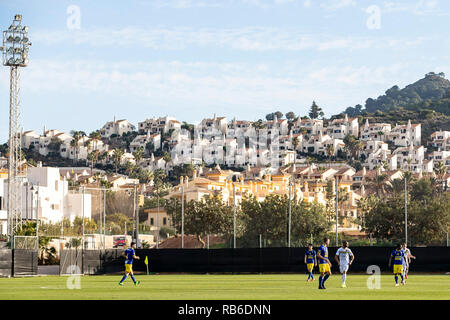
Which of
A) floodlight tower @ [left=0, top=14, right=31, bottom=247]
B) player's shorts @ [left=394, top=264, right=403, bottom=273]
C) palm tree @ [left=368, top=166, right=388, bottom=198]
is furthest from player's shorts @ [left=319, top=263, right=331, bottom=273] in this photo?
palm tree @ [left=368, top=166, right=388, bottom=198]

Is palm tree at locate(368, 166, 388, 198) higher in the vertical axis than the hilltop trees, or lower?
higher

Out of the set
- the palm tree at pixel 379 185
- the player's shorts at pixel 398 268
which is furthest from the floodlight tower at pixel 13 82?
the palm tree at pixel 379 185

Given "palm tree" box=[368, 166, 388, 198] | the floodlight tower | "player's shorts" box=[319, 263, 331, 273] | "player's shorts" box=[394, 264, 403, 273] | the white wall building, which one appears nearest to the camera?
"player's shorts" box=[319, 263, 331, 273]

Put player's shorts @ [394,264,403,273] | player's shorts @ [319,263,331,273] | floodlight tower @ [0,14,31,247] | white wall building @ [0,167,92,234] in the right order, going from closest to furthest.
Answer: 1. player's shorts @ [319,263,331,273]
2. player's shorts @ [394,264,403,273]
3. floodlight tower @ [0,14,31,247]
4. white wall building @ [0,167,92,234]

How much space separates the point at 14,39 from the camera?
67.9 meters

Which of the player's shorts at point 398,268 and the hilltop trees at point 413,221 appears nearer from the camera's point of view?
the player's shorts at point 398,268

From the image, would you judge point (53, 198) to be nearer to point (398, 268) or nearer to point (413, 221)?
point (413, 221)

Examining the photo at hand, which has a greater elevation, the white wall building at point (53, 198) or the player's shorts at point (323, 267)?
the white wall building at point (53, 198)

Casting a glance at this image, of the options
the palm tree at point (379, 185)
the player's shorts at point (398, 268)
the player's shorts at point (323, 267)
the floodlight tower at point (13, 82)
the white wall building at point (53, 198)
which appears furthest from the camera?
the palm tree at point (379, 185)

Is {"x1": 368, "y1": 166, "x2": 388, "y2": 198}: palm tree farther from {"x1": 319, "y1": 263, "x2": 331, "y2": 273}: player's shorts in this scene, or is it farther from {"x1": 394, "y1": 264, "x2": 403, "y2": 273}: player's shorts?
{"x1": 319, "y1": 263, "x2": 331, "y2": 273}: player's shorts

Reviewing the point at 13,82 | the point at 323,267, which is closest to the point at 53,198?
the point at 13,82

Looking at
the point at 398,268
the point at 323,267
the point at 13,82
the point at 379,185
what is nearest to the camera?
the point at 323,267

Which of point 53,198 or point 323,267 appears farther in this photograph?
point 53,198

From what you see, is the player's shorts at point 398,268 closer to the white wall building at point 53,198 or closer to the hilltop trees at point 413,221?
the hilltop trees at point 413,221
